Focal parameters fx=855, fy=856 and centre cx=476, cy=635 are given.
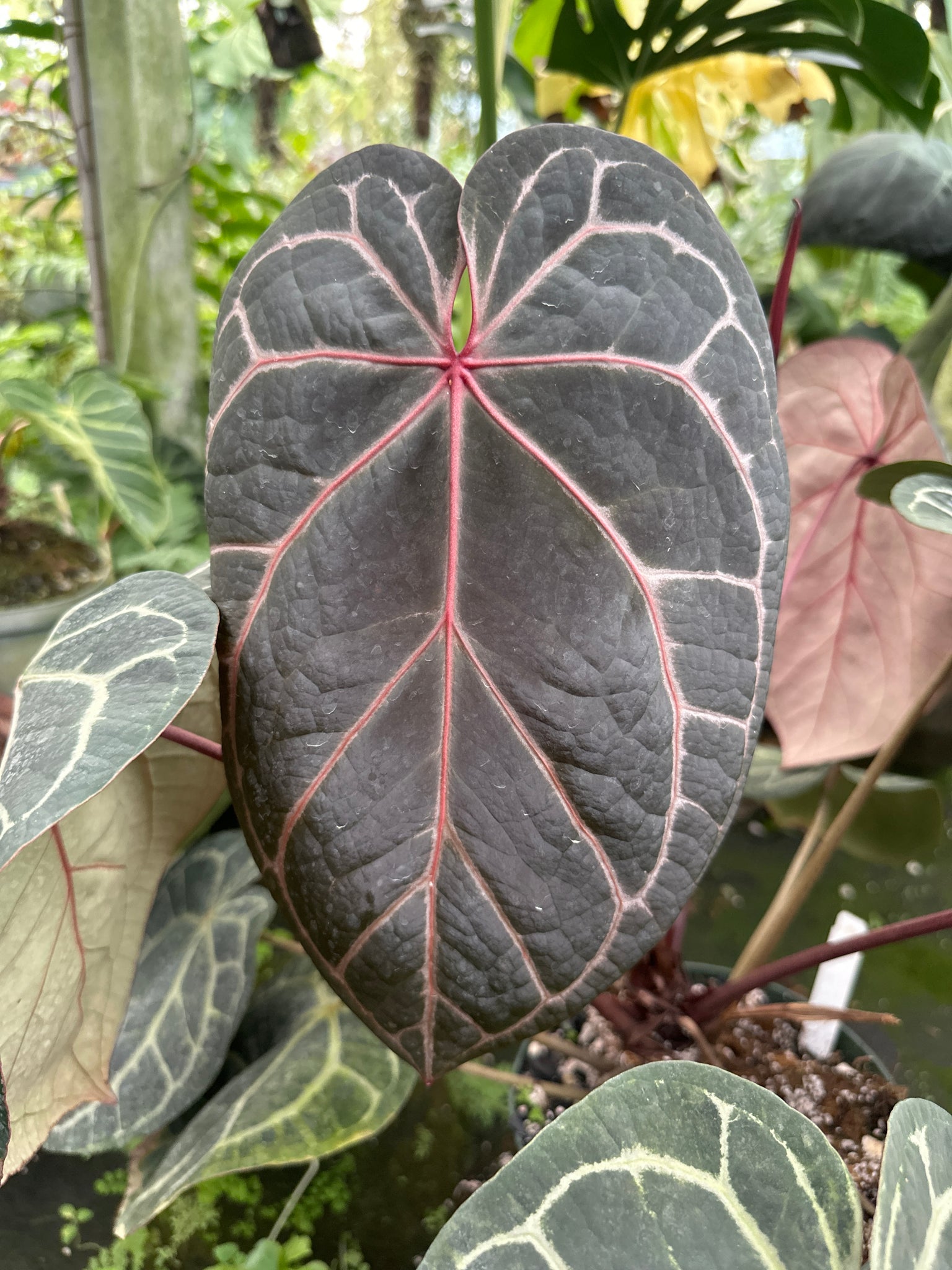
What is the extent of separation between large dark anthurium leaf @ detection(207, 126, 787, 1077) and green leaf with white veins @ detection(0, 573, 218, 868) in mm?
35

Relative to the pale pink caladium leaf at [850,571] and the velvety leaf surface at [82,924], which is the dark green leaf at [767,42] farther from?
the velvety leaf surface at [82,924]

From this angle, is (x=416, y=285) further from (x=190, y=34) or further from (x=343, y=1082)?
(x=190, y=34)

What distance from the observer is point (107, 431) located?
1080 millimetres

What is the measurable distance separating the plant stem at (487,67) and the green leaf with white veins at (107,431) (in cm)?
65

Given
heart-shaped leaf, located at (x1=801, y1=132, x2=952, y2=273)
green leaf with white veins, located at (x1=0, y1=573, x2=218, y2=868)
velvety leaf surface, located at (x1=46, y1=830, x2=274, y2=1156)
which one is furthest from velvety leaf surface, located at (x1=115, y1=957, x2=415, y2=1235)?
heart-shaped leaf, located at (x1=801, y1=132, x2=952, y2=273)

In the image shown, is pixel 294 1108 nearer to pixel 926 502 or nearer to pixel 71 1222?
pixel 71 1222

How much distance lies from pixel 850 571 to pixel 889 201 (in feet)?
1.30

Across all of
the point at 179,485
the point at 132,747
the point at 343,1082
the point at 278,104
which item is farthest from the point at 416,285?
the point at 278,104

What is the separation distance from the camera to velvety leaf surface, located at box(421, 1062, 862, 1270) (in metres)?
0.29

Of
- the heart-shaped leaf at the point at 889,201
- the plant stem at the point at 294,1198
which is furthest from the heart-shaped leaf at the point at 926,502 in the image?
the plant stem at the point at 294,1198

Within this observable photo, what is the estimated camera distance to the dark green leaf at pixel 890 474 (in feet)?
1.50

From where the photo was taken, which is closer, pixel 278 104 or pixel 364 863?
pixel 364 863

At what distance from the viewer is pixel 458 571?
0.40m

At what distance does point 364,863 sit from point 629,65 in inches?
36.5
